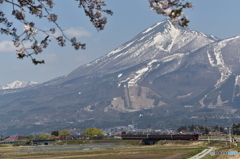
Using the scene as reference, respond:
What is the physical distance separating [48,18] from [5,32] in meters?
1.11

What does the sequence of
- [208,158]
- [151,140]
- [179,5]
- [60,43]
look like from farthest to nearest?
1. [151,140]
2. [208,158]
3. [60,43]
4. [179,5]

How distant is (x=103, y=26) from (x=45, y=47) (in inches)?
61.7

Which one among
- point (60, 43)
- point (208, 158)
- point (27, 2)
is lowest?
point (208, 158)

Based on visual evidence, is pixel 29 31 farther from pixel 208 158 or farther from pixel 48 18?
pixel 208 158

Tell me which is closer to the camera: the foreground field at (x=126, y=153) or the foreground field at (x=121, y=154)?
the foreground field at (x=121, y=154)

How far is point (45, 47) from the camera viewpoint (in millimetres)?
11109

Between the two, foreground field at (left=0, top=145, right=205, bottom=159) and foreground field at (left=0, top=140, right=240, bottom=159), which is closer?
foreground field at (left=0, top=145, right=205, bottom=159)

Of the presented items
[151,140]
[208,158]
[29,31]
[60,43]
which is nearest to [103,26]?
[60,43]

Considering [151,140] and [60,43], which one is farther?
[151,140]

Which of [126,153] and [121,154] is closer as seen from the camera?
[121,154]

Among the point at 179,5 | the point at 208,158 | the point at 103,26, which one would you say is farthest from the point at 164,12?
the point at 208,158

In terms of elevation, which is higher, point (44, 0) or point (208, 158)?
point (44, 0)

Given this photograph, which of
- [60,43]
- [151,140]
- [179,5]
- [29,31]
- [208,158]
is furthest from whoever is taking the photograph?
[151,140]

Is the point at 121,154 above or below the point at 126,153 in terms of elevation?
below
